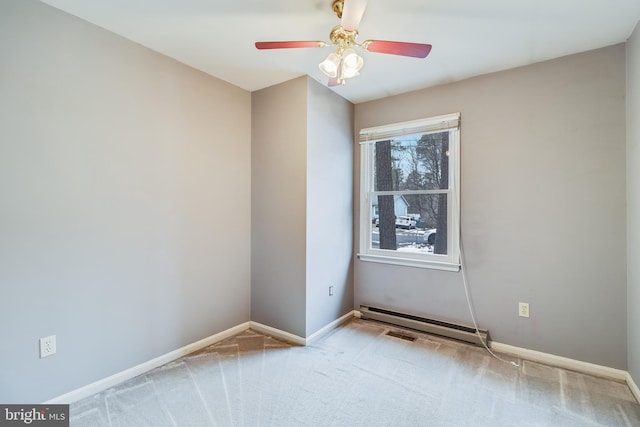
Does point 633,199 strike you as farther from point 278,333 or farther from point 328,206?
point 278,333

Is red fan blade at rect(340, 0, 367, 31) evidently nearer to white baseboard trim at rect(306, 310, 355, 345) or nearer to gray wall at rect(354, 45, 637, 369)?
gray wall at rect(354, 45, 637, 369)

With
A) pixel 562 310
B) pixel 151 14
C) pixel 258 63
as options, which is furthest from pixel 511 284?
pixel 151 14

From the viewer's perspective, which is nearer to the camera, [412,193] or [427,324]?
[427,324]

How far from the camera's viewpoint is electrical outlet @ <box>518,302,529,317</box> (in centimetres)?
254

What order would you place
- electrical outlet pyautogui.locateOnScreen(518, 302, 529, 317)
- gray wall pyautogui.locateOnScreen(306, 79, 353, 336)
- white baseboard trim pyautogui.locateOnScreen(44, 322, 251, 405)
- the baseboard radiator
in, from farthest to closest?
gray wall pyautogui.locateOnScreen(306, 79, 353, 336)
the baseboard radiator
electrical outlet pyautogui.locateOnScreen(518, 302, 529, 317)
white baseboard trim pyautogui.locateOnScreen(44, 322, 251, 405)

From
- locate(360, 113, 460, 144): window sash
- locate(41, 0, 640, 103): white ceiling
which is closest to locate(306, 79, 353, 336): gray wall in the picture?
locate(360, 113, 460, 144): window sash

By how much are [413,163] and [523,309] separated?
5.49 ft

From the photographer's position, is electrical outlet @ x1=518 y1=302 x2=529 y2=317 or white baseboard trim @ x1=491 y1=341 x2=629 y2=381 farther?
electrical outlet @ x1=518 y1=302 x2=529 y2=317

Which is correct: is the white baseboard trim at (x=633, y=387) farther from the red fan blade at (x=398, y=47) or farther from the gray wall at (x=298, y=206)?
the red fan blade at (x=398, y=47)

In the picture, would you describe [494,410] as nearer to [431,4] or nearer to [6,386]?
[431,4]

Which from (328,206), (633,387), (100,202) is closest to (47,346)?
(100,202)

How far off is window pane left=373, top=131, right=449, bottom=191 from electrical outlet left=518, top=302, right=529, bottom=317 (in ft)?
3.98

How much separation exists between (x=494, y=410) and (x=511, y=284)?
113 centimetres

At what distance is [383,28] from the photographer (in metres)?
2.04
